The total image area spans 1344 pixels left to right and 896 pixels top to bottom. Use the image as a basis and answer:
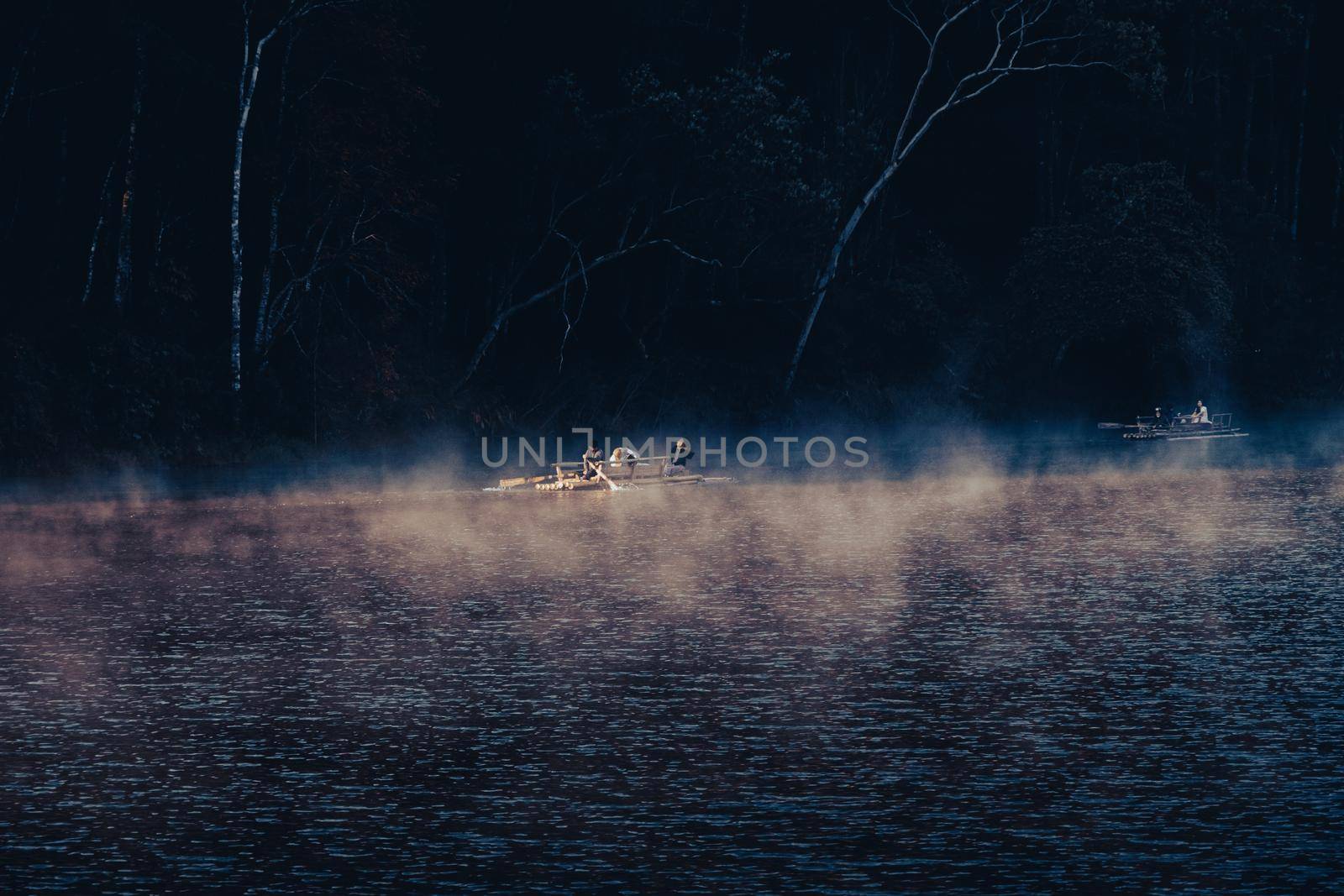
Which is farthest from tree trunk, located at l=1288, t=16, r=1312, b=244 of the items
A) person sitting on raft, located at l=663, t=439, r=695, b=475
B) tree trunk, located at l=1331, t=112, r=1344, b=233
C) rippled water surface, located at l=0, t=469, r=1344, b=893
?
rippled water surface, located at l=0, t=469, r=1344, b=893

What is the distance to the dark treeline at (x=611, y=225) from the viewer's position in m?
45.8

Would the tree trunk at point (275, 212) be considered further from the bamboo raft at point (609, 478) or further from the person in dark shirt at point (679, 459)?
the person in dark shirt at point (679, 459)

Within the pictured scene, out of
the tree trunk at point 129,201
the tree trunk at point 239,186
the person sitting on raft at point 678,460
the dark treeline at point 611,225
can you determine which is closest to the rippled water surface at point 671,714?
the person sitting on raft at point 678,460

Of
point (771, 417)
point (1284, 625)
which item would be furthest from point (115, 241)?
point (1284, 625)

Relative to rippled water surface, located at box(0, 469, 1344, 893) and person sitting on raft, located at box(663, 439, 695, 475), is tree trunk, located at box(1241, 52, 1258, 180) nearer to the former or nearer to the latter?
person sitting on raft, located at box(663, 439, 695, 475)

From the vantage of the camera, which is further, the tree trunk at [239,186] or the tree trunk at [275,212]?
the tree trunk at [275,212]

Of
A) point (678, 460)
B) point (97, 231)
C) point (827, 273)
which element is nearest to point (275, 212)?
point (97, 231)

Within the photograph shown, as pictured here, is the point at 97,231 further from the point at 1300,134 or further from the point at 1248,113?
the point at 1300,134

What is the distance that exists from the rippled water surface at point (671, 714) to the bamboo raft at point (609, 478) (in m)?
11.7

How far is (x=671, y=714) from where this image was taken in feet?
49.6

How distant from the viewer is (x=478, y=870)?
10.7 meters

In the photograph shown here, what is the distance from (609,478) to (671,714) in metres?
27.2

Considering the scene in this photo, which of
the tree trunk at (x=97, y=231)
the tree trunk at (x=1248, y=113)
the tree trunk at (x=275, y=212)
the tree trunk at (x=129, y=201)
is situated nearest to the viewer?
the tree trunk at (x=129, y=201)

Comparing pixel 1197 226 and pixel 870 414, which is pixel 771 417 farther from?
pixel 1197 226
